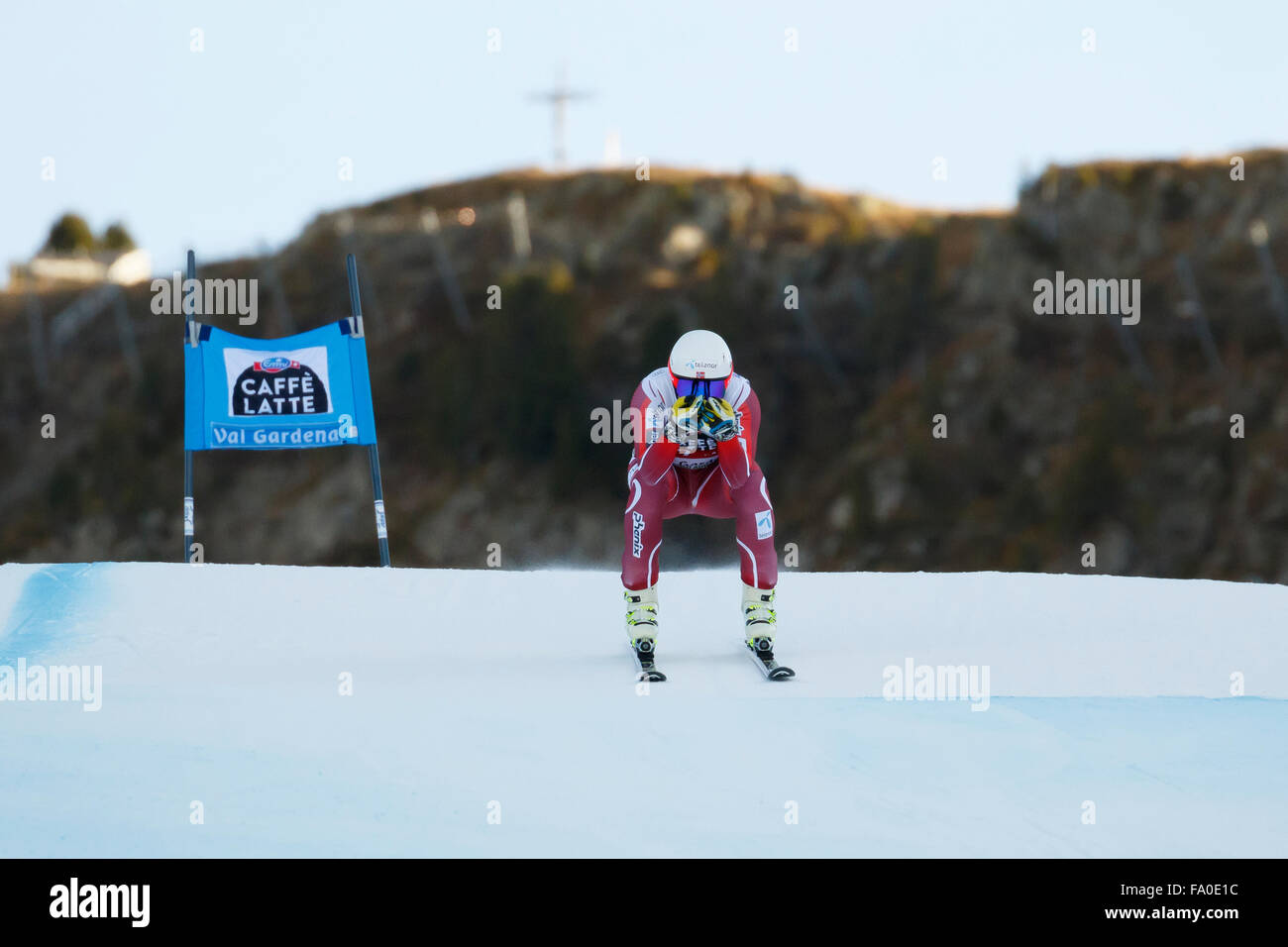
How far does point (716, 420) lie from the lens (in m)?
5.93

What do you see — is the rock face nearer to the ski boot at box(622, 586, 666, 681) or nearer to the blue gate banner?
the blue gate banner

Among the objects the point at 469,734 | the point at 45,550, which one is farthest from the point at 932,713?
the point at 45,550

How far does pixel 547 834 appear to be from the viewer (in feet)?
13.1

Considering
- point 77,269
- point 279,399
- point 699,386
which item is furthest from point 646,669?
point 77,269

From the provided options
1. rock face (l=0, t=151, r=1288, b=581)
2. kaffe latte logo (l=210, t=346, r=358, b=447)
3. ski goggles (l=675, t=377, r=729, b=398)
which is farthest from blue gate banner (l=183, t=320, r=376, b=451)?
rock face (l=0, t=151, r=1288, b=581)

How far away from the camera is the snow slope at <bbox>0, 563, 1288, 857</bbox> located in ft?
13.3

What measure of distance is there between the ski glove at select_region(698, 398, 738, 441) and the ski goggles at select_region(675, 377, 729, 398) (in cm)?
7

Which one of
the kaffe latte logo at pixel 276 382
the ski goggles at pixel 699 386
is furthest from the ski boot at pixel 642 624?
the kaffe latte logo at pixel 276 382

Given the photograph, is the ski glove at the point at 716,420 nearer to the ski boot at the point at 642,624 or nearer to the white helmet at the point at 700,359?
the white helmet at the point at 700,359

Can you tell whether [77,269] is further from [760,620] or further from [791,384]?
[760,620]

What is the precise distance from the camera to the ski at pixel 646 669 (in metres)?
5.70

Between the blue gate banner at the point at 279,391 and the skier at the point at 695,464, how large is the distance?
361 cm

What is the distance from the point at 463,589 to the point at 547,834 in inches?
152

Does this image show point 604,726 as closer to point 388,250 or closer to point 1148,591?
point 1148,591
